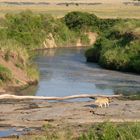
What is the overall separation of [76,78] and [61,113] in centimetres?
1658

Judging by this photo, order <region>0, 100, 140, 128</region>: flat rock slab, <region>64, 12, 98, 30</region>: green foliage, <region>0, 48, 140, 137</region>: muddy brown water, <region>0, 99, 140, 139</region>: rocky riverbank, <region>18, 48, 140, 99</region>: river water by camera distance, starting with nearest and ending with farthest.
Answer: <region>0, 99, 140, 139</region>: rocky riverbank < <region>0, 100, 140, 128</region>: flat rock slab < <region>0, 48, 140, 137</region>: muddy brown water < <region>18, 48, 140, 99</region>: river water < <region>64, 12, 98, 30</region>: green foliage

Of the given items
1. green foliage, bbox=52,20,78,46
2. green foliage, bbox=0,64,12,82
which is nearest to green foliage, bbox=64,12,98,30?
green foliage, bbox=52,20,78,46

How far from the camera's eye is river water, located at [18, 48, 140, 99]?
38534mm

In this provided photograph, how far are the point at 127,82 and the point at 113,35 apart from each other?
59.8ft

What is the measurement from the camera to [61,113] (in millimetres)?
28172

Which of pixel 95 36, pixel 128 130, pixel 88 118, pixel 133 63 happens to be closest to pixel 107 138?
pixel 128 130

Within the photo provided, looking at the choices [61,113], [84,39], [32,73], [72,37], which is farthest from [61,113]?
[84,39]

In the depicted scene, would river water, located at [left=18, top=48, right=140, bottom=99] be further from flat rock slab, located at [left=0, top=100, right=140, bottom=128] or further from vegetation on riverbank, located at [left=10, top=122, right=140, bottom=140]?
vegetation on riverbank, located at [left=10, top=122, right=140, bottom=140]

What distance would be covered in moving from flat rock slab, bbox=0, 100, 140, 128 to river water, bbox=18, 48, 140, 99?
18.4 ft

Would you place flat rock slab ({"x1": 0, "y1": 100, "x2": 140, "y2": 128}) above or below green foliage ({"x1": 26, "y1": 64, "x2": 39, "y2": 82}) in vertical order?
above

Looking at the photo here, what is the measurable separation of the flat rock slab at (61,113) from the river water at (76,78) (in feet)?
18.4

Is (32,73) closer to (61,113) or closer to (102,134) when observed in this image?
(61,113)

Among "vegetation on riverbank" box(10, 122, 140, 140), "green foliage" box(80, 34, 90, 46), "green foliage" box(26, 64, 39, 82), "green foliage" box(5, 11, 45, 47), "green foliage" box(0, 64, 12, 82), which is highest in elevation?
"vegetation on riverbank" box(10, 122, 140, 140)

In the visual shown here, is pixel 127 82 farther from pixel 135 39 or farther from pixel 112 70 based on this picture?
pixel 135 39
